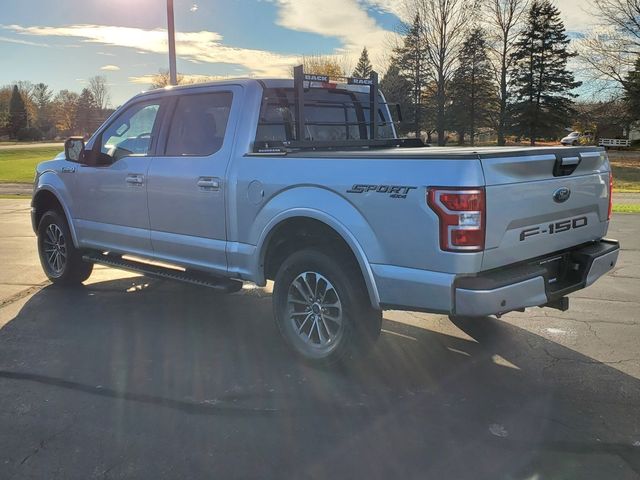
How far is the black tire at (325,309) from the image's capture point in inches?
157

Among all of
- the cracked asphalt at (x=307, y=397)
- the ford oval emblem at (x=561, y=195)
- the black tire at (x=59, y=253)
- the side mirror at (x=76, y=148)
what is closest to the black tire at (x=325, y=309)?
the cracked asphalt at (x=307, y=397)

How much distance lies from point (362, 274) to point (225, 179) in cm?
146

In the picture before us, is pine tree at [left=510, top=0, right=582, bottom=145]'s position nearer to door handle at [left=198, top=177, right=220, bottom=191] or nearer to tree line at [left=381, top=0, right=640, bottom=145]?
tree line at [left=381, top=0, right=640, bottom=145]

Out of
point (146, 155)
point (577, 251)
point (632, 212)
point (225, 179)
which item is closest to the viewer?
point (577, 251)

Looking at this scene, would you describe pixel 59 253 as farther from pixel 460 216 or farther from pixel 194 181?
pixel 460 216

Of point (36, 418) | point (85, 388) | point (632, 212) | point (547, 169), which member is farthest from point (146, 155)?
point (632, 212)

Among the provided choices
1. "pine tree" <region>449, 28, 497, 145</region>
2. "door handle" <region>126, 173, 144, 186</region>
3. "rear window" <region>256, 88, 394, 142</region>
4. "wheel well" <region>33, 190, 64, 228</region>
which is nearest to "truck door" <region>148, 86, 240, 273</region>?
"door handle" <region>126, 173, 144, 186</region>

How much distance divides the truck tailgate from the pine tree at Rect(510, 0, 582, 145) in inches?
2031

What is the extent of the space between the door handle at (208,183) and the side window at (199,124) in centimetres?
25

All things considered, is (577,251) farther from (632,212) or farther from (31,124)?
(31,124)

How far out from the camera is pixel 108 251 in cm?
606

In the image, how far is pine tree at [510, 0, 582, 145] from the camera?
51.9 m

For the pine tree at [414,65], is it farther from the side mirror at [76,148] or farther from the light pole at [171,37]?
the side mirror at [76,148]

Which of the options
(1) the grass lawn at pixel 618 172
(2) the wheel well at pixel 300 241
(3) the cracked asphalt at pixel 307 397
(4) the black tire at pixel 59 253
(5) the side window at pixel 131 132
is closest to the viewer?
(3) the cracked asphalt at pixel 307 397
